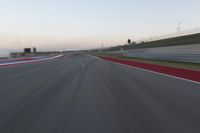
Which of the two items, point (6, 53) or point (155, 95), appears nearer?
point (155, 95)

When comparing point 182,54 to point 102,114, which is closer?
point 102,114

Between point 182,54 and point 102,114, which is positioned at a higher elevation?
point 182,54

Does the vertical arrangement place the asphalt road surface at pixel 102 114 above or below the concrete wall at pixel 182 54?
below

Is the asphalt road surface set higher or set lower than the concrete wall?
lower

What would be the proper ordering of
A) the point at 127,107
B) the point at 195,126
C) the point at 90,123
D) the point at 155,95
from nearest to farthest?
1. the point at 195,126
2. the point at 90,123
3. the point at 127,107
4. the point at 155,95

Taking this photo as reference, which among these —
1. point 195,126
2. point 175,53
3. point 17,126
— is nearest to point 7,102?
point 17,126

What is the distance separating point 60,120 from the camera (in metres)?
3.95

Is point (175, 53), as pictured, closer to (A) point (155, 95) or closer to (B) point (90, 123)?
(A) point (155, 95)

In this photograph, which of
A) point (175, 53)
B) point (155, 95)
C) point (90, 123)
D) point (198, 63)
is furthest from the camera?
point (175, 53)

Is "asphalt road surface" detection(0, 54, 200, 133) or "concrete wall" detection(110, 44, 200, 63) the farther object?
"concrete wall" detection(110, 44, 200, 63)

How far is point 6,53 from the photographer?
62906 mm

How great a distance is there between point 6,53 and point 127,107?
6690 cm

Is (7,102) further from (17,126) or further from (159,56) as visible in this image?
(159,56)

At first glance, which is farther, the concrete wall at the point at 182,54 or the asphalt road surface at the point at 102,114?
the concrete wall at the point at 182,54
